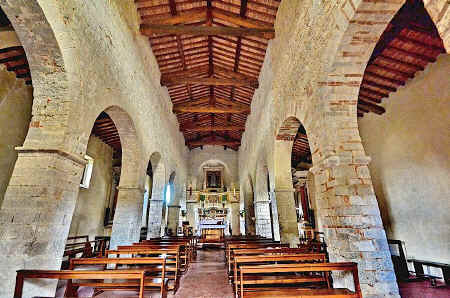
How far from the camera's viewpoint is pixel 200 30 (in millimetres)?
6301

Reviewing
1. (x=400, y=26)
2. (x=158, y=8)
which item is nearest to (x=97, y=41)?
(x=158, y=8)

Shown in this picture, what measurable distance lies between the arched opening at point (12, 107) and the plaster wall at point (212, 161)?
10.7 meters

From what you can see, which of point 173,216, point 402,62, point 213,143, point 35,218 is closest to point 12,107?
point 35,218

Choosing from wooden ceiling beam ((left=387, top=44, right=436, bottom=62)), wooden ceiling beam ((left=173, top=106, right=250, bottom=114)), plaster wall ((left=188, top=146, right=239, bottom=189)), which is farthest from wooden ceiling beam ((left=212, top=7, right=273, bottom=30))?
plaster wall ((left=188, top=146, right=239, bottom=189))

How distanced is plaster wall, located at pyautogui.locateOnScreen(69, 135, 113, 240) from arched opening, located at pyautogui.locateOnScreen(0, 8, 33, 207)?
3183mm

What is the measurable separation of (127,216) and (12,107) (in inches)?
143

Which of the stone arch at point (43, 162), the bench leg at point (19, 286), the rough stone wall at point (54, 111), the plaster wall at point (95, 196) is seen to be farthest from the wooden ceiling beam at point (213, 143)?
the bench leg at point (19, 286)

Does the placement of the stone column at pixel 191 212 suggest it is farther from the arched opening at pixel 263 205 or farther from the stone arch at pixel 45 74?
the stone arch at pixel 45 74

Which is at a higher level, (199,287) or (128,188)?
(128,188)

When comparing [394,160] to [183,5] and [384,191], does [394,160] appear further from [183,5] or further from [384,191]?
[183,5]

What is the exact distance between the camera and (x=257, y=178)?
29.7ft

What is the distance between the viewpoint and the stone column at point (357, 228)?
2.57 meters

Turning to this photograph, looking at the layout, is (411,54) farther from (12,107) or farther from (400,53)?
(12,107)

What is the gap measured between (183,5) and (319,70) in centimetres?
486
